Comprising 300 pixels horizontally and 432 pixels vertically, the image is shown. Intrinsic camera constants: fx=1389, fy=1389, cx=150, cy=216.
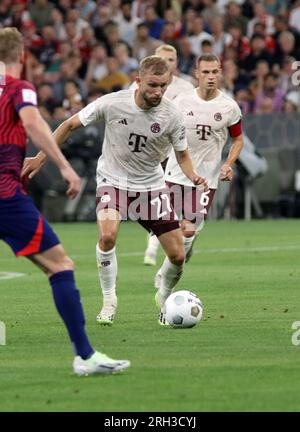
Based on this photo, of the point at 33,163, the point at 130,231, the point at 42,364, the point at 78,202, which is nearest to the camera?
the point at 42,364

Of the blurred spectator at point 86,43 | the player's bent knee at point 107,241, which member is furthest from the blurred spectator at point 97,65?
the player's bent knee at point 107,241

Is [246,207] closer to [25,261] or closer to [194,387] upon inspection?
[25,261]

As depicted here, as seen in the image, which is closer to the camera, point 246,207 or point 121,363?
point 121,363

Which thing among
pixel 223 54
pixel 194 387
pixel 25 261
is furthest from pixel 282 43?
pixel 194 387

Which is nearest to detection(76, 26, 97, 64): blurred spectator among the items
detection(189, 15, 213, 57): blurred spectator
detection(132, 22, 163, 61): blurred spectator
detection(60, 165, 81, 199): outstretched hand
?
detection(132, 22, 163, 61): blurred spectator

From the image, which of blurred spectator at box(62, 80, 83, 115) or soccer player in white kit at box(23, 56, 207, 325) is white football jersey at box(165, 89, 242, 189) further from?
blurred spectator at box(62, 80, 83, 115)

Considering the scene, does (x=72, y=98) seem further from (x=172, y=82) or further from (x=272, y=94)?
(x=172, y=82)

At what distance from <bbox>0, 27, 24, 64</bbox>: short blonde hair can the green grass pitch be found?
2.00 meters

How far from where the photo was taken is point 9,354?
9.77 metres

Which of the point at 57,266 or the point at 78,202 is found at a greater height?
the point at 78,202

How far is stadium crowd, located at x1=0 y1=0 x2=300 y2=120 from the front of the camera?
27172 millimetres

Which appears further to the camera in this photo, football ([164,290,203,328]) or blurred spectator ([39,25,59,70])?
blurred spectator ([39,25,59,70])

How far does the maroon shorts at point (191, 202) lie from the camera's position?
14.4 meters

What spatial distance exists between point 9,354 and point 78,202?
56.9 ft
